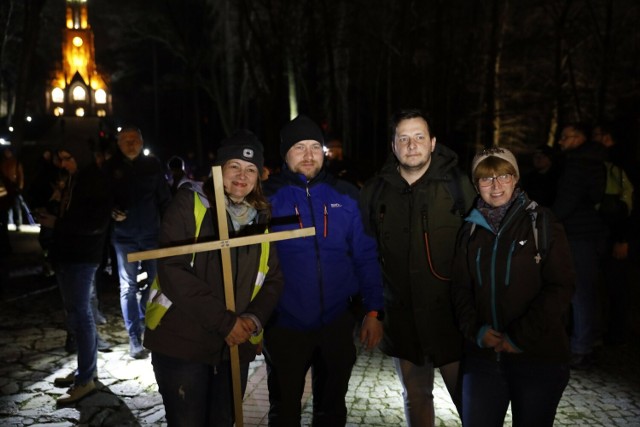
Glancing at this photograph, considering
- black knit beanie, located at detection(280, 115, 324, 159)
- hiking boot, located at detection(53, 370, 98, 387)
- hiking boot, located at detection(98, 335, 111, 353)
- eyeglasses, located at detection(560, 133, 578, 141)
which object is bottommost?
hiking boot, located at detection(53, 370, 98, 387)

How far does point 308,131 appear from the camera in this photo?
328 cm

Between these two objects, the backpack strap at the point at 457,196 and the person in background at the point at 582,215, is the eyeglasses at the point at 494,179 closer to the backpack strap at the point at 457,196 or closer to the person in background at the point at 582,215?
the backpack strap at the point at 457,196

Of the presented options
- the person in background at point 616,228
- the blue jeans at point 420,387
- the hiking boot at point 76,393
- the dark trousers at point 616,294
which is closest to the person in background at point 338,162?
the person in background at point 616,228

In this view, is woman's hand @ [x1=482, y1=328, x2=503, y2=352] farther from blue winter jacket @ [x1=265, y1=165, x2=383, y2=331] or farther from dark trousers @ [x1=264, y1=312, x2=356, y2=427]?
dark trousers @ [x1=264, y1=312, x2=356, y2=427]

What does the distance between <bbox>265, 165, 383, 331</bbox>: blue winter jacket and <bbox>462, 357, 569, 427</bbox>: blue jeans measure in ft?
2.39

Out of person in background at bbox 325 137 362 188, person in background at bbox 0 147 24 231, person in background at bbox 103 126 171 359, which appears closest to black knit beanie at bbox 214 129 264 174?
person in background at bbox 103 126 171 359

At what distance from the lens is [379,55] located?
30.1 m

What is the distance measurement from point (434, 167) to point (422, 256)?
1.77 feet

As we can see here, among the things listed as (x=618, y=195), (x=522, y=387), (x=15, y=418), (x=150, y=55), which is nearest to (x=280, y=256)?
(x=522, y=387)

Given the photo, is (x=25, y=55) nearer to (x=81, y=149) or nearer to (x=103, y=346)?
(x=81, y=149)

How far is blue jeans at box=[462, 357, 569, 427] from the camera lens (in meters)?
2.71

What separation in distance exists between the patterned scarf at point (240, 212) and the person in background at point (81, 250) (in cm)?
212

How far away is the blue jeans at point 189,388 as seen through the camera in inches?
110

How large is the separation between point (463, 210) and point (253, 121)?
142 feet
